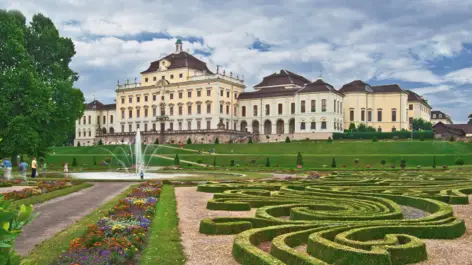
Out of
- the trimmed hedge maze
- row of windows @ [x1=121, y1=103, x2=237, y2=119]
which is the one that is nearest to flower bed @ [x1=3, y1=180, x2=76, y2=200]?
the trimmed hedge maze

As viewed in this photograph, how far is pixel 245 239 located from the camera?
22.4 feet

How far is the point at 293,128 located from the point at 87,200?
58.2 metres

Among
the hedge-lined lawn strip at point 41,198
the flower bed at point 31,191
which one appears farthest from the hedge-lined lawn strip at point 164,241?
the flower bed at point 31,191

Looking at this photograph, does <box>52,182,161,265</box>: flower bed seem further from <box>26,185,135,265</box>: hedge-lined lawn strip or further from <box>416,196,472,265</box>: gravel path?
<box>416,196,472,265</box>: gravel path

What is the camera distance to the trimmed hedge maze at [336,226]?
19.7 ft

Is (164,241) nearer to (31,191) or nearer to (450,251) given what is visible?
(450,251)

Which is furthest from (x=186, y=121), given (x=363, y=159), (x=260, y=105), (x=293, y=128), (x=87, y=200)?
(x=87, y=200)

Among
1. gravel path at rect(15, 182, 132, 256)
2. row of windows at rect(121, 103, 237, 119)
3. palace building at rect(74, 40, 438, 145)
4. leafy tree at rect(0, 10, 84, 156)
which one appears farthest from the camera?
row of windows at rect(121, 103, 237, 119)

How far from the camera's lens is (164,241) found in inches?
301

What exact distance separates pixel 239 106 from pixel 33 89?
48.3m

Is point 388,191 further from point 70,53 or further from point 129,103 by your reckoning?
point 129,103

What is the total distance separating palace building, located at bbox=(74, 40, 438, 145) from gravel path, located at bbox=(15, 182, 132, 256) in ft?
169

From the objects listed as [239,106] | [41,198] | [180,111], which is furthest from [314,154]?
[41,198]

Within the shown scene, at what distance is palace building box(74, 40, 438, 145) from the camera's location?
67812 millimetres
